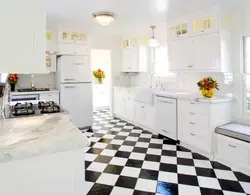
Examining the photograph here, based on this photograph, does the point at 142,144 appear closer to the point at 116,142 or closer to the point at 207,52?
the point at 116,142

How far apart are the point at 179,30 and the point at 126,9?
120 centimetres

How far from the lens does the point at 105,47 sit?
18.8 ft

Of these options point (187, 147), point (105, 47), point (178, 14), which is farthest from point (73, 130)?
point (105, 47)

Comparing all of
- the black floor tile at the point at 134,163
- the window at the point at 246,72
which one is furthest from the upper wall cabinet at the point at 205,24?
the black floor tile at the point at 134,163

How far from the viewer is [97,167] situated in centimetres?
284

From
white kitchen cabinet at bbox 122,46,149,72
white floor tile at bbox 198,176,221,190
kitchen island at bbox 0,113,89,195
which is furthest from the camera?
white kitchen cabinet at bbox 122,46,149,72

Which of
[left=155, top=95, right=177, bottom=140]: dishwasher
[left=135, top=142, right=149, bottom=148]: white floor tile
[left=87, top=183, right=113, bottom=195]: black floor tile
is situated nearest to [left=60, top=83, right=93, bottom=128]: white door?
[left=135, top=142, right=149, bottom=148]: white floor tile

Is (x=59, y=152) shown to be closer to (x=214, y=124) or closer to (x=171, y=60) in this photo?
(x=214, y=124)

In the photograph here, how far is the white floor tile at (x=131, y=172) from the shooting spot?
8.57 ft

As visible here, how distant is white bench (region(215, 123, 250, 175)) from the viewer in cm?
262

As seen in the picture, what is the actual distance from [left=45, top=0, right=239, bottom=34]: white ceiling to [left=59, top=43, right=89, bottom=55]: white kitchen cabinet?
58 centimetres

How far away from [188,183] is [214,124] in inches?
43.3

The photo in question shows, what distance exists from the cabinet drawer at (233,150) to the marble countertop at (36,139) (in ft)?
7.49

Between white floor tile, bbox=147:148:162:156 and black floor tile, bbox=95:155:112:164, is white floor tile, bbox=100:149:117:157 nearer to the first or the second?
black floor tile, bbox=95:155:112:164
